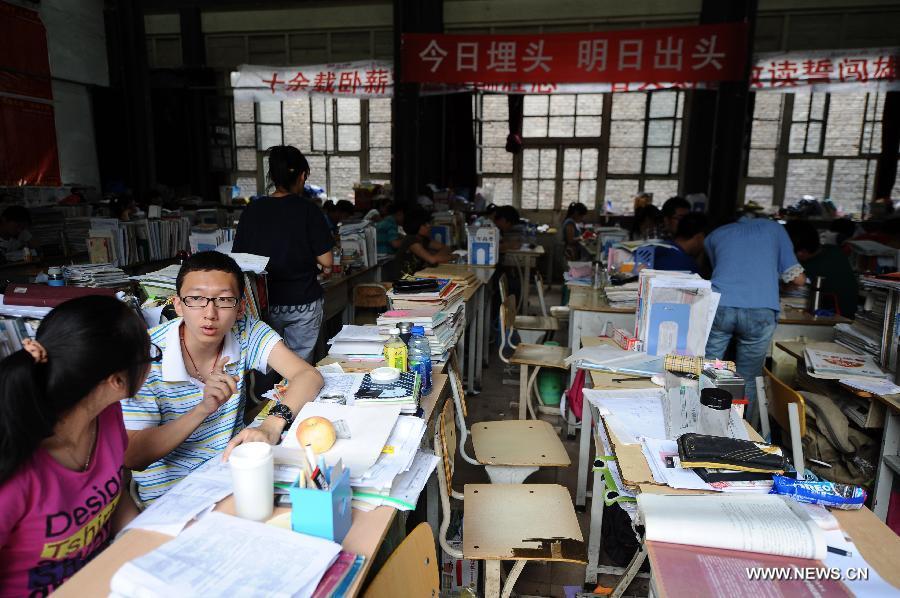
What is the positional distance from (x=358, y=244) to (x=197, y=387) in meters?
3.54

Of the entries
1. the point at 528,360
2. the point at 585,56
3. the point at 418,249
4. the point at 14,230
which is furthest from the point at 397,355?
the point at 585,56

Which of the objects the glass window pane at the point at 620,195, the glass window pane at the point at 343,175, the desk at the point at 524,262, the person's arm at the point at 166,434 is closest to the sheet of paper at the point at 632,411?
the person's arm at the point at 166,434

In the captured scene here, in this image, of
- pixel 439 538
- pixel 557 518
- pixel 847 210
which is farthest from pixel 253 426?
pixel 847 210

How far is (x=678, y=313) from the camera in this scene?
243 centimetres

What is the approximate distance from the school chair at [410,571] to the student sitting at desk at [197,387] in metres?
0.45

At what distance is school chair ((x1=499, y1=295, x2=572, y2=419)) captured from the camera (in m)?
3.40

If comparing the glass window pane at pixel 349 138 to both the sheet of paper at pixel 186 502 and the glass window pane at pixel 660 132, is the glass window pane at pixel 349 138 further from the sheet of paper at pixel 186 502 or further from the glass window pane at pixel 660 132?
the sheet of paper at pixel 186 502

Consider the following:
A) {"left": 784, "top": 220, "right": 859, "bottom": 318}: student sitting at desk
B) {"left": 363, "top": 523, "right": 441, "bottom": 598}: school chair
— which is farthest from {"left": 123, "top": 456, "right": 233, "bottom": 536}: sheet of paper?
{"left": 784, "top": 220, "right": 859, "bottom": 318}: student sitting at desk

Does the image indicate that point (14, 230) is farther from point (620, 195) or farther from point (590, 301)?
point (620, 195)

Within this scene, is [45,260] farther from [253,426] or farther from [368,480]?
[368,480]

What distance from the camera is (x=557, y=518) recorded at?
1.87 meters

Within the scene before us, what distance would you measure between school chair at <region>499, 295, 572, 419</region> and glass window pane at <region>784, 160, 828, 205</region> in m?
7.01

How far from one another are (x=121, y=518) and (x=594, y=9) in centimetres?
898

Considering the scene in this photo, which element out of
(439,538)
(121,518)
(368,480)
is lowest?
(439,538)
